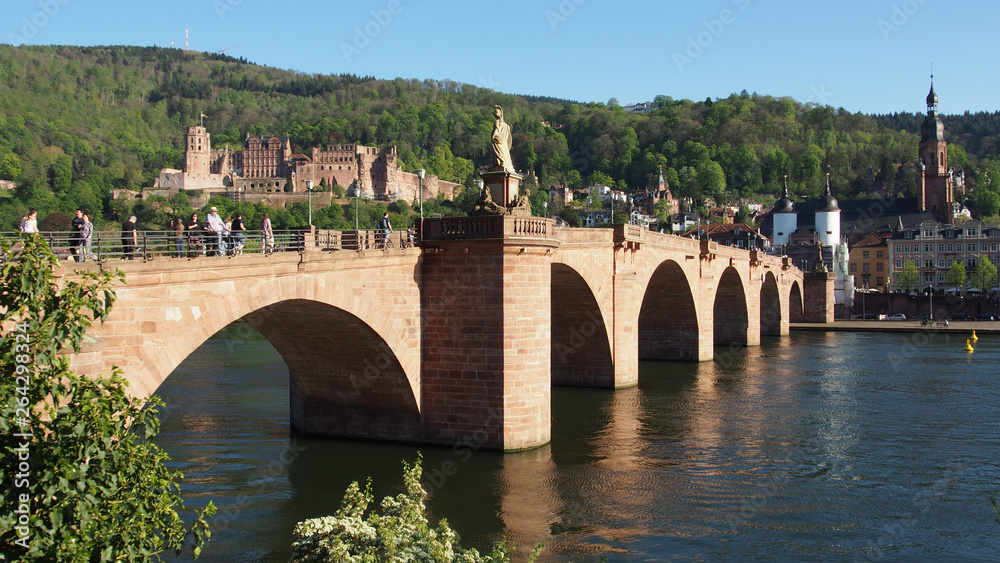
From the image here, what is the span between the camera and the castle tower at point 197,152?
159000 millimetres

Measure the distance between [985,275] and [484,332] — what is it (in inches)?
3611

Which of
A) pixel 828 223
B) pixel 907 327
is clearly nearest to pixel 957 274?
pixel 828 223

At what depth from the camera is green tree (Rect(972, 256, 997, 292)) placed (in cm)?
9638

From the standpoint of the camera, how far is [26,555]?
24.0ft

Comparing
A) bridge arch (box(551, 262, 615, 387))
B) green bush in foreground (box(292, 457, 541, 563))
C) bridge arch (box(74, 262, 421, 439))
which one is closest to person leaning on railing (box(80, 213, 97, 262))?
bridge arch (box(74, 262, 421, 439))

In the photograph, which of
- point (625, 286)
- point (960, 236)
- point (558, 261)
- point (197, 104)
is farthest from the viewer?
point (197, 104)

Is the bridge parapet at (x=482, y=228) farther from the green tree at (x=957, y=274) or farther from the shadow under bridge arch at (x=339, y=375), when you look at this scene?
the green tree at (x=957, y=274)

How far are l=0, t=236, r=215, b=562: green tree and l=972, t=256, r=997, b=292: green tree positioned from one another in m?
103

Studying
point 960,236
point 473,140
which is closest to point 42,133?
point 473,140

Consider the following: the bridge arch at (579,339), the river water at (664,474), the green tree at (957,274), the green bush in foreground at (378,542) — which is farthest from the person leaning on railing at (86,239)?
the green tree at (957,274)

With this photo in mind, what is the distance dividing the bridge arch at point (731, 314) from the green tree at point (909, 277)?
5545cm

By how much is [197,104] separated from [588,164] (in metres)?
88.7

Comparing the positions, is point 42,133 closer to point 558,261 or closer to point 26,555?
point 558,261

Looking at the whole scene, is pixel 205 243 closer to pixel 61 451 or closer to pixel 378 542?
pixel 378 542
